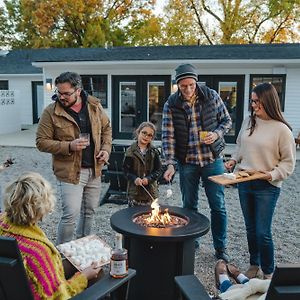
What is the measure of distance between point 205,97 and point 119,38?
79.8ft

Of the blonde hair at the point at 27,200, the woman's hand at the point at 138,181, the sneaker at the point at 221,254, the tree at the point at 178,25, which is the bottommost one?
the sneaker at the point at 221,254

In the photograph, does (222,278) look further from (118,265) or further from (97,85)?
(97,85)

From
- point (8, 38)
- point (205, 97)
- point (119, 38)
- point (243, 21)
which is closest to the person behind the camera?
point (205, 97)

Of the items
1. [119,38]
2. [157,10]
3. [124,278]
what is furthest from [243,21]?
[124,278]

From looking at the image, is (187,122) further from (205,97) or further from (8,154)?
(8,154)

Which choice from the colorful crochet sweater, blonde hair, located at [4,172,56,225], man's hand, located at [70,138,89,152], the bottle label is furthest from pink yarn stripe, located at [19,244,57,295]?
man's hand, located at [70,138,89,152]

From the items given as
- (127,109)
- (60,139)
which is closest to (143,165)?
Result: (60,139)

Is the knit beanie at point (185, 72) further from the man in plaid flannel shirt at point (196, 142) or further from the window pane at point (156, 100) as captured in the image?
the window pane at point (156, 100)

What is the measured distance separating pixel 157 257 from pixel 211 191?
1082 millimetres

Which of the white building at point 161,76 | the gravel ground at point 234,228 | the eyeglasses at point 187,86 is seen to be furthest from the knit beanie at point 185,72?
the white building at point 161,76

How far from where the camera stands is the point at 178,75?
3.34 m

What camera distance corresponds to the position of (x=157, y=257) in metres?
2.74

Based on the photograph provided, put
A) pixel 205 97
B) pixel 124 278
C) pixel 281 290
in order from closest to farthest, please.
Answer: pixel 281 290 → pixel 124 278 → pixel 205 97

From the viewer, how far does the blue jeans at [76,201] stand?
3273mm
